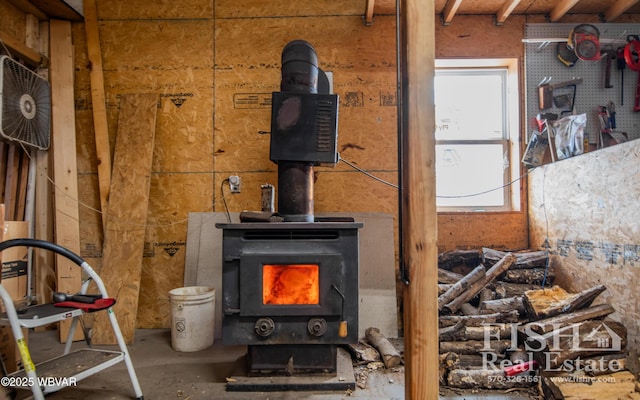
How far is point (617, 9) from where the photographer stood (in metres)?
2.95

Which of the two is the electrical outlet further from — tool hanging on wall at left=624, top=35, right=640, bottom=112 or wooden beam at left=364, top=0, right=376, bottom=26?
tool hanging on wall at left=624, top=35, right=640, bottom=112

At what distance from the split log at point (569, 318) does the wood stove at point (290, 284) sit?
1.06m

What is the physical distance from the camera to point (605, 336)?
2.04m

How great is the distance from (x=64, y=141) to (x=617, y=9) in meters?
4.68

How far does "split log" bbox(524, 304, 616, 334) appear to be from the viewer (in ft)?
6.75

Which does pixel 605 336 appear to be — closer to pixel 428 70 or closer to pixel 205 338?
pixel 428 70

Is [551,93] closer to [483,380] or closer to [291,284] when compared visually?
[483,380]

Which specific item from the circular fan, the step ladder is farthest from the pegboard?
the circular fan

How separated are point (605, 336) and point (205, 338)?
250cm

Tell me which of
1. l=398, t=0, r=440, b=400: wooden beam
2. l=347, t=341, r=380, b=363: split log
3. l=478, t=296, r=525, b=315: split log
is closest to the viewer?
l=398, t=0, r=440, b=400: wooden beam

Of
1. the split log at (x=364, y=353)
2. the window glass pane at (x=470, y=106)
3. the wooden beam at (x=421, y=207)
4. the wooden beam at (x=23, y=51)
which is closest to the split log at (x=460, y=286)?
the split log at (x=364, y=353)

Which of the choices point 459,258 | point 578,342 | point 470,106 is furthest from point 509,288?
point 470,106

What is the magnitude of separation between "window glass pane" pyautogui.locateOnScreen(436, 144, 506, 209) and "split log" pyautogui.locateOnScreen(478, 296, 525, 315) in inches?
39.8

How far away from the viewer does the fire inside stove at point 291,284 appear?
202 centimetres
